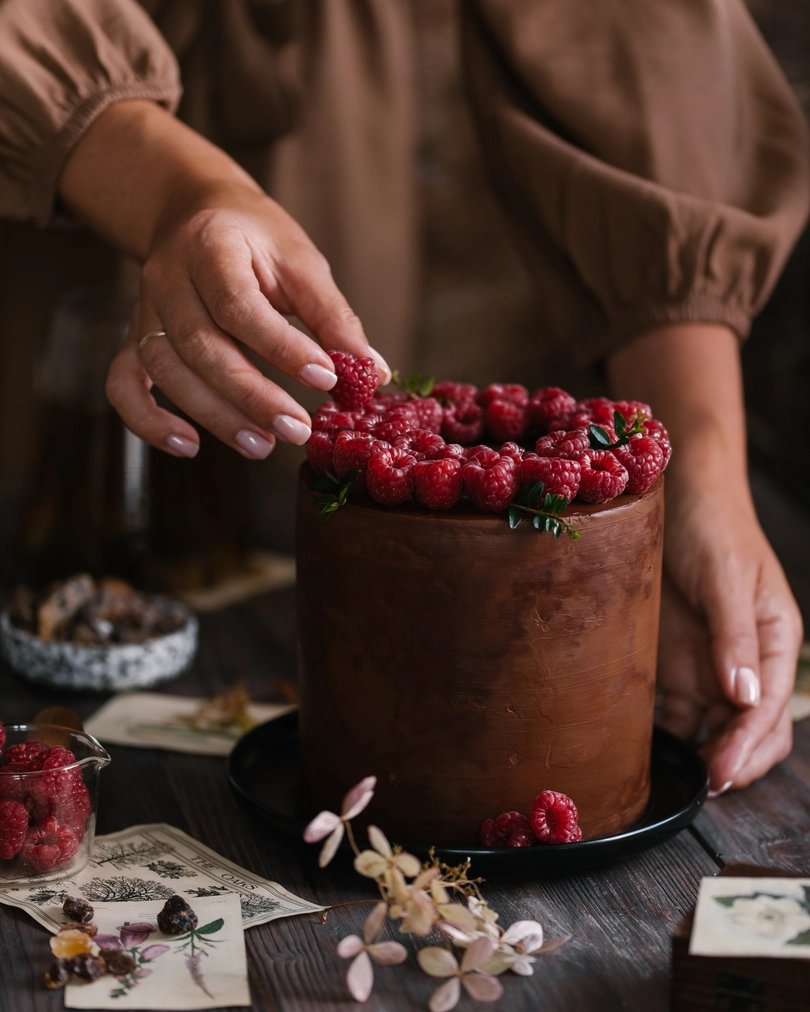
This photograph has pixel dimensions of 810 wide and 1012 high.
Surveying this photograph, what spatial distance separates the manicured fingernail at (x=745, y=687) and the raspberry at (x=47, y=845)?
0.57m

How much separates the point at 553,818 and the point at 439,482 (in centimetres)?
26

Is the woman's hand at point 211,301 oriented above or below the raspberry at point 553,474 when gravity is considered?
above

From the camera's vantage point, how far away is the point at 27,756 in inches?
31.9

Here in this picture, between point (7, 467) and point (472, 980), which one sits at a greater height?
point (472, 980)

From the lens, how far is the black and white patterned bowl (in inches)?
45.7

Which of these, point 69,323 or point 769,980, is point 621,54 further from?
point 769,980

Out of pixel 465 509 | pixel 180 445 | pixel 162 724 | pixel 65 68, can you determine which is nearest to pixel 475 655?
pixel 465 509

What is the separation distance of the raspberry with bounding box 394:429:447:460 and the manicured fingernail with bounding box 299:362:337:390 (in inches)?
2.6

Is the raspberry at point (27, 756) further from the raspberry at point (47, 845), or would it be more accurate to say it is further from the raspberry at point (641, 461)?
the raspberry at point (641, 461)

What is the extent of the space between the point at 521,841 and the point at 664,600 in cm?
38

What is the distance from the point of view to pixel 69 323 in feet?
4.67

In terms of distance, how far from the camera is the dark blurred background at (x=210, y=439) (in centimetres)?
141

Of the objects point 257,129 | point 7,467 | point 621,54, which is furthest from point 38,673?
point 7,467

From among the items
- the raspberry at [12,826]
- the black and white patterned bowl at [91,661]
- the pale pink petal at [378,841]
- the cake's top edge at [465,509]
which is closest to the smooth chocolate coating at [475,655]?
the cake's top edge at [465,509]
